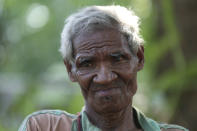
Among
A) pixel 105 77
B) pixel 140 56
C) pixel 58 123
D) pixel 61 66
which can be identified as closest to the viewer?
pixel 105 77

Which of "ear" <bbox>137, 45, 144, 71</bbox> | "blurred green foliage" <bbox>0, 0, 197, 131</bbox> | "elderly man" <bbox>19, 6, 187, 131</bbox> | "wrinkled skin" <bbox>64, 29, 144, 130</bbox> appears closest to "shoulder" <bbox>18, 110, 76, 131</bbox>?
"elderly man" <bbox>19, 6, 187, 131</bbox>

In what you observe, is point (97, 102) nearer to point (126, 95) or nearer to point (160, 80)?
point (126, 95)

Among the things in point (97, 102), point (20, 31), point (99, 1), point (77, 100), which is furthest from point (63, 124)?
point (20, 31)

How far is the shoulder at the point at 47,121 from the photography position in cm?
225

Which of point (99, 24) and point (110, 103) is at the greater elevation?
point (99, 24)

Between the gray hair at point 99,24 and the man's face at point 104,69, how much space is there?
26 mm

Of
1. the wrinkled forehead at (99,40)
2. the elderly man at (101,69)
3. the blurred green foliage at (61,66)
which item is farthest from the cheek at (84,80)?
the blurred green foliage at (61,66)

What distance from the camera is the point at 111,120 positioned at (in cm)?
231

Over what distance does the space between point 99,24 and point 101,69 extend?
195 millimetres

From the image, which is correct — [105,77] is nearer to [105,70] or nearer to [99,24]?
[105,70]

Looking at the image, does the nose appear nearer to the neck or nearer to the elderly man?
the elderly man

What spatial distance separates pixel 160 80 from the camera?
13.8ft

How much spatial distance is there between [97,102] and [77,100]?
1.57 m

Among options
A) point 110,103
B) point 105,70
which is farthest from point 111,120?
point 105,70
